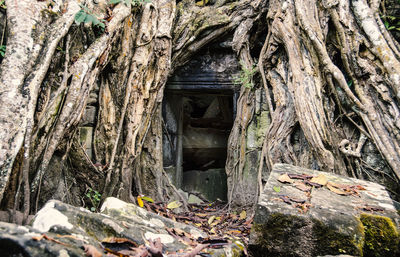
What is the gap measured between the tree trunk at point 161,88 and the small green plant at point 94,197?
0.15ft

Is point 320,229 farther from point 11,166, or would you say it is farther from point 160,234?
point 11,166

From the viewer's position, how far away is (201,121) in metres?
5.70

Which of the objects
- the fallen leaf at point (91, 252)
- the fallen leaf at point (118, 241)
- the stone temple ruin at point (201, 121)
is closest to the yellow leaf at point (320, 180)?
the fallen leaf at point (118, 241)

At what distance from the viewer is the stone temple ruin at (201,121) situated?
3.88 m

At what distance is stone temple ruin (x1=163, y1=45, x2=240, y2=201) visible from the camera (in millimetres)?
3881

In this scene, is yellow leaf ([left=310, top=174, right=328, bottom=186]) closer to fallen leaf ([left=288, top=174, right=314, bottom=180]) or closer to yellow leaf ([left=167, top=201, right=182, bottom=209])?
fallen leaf ([left=288, top=174, right=314, bottom=180])

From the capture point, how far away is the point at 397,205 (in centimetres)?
158

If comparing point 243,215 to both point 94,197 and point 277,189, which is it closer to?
point 94,197

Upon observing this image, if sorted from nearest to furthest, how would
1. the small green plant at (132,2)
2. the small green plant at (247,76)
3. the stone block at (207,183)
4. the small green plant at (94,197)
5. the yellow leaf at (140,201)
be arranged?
the small green plant at (94,197) < the small green plant at (132,2) < the yellow leaf at (140,201) < the small green plant at (247,76) < the stone block at (207,183)

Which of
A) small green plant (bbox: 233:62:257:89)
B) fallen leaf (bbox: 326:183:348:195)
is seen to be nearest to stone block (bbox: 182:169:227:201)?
small green plant (bbox: 233:62:257:89)

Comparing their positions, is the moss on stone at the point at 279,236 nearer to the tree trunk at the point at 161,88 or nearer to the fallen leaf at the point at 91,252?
the fallen leaf at the point at 91,252

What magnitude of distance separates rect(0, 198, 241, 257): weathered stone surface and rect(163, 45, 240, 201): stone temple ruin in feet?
7.76

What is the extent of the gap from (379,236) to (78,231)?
1.23 meters

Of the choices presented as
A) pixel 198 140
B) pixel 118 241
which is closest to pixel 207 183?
pixel 198 140
